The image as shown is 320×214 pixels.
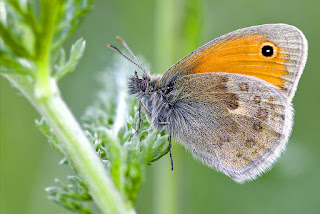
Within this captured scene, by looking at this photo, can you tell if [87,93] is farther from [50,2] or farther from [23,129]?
[50,2]

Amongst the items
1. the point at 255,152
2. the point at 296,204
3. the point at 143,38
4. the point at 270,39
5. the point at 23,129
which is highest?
the point at 143,38

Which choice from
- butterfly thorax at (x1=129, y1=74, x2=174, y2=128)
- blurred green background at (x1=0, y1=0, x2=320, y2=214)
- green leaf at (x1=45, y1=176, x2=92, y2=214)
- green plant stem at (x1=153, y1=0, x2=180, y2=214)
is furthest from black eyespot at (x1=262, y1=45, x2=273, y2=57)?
green leaf at (x1=45, y1=176, x2=92, y2=214)

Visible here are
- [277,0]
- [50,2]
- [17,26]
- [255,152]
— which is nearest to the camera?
[50,2]

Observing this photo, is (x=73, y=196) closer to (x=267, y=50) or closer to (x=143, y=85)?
(x=143, y=85)

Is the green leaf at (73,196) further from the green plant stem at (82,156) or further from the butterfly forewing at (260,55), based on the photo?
the butterfly forewing at (260,55)

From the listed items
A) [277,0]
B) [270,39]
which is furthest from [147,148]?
[277,0]

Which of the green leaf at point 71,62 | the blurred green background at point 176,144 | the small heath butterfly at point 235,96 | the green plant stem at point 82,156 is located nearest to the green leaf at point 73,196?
the green plant stem at point 82,156

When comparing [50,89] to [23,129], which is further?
[23,129]
